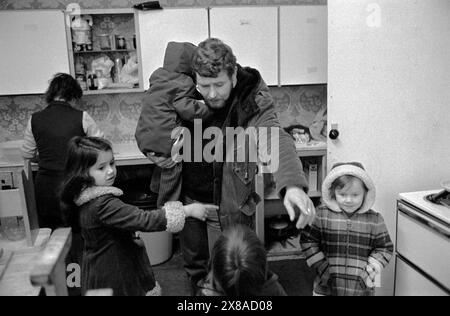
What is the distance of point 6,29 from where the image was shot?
8.78ft

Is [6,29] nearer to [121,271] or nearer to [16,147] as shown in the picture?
[16,147]

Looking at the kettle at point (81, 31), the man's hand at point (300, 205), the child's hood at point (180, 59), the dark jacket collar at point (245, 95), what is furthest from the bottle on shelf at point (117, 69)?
the man's hand at point (300, 205)

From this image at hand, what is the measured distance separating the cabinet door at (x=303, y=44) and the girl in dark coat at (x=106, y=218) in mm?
1978

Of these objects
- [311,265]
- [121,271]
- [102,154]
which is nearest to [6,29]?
[102,154]

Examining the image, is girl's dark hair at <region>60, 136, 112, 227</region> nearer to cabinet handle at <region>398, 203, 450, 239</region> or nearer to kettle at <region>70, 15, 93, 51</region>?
cabinet handle at <region>398, 203, 450, 239</region>

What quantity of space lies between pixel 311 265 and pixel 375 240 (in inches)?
7.5

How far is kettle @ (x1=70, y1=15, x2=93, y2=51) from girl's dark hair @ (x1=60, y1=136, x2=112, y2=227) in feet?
6.25

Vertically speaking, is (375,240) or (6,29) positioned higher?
(6,29)

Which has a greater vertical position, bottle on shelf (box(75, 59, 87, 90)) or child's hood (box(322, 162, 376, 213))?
bottle on shelf (box(75, 59, 87, 90))

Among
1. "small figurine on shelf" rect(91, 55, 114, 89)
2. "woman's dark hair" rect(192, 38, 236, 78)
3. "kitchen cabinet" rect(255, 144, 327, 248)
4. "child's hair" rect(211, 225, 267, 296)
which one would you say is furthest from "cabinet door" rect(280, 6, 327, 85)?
"child's hair" rect(211, 225, 267, 296)

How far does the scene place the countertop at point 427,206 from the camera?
152 cm

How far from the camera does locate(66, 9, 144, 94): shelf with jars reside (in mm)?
2799
